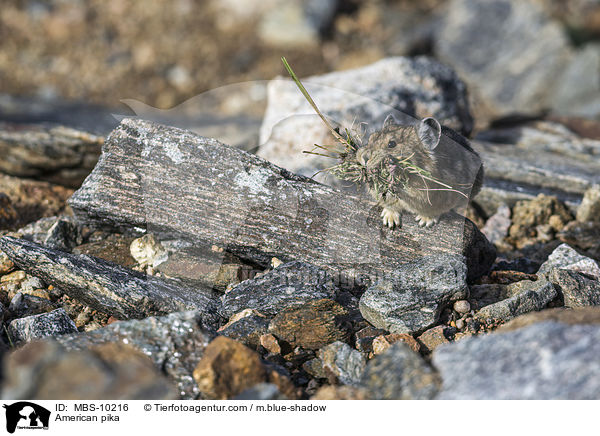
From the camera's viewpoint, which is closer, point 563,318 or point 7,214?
point 563,318

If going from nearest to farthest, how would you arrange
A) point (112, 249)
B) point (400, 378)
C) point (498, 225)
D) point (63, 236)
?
point (400, 378) → point (112, 249) → point (63, 236) → point (498, 225)

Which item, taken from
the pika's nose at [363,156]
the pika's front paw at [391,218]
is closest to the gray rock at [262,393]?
the pika's nose at [363,156]

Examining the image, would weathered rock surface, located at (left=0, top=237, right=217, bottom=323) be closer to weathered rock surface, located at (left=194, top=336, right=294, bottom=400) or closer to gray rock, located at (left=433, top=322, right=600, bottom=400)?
weathered rock surface, located at (left=194, top=336, right=294, bottom=400)

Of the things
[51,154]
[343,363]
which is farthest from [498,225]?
[51,154]

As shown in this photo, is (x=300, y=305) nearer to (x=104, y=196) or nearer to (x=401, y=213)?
(x=401, y=213)

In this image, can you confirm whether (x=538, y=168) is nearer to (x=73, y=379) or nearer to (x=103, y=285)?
(x=103, y=285)
